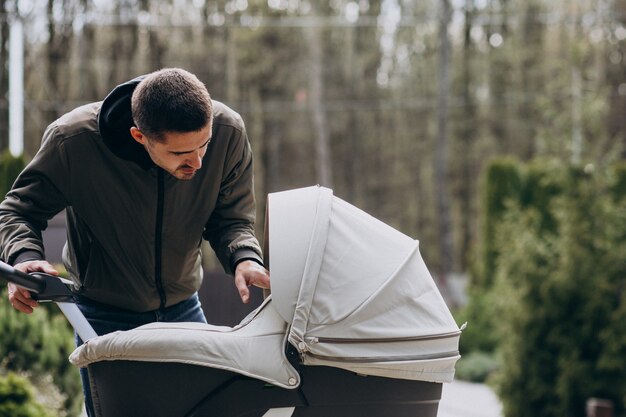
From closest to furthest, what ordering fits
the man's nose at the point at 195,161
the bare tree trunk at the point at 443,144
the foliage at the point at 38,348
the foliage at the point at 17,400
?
1. the man's nose at the point at 195,161
2. the foliage at the point at 17,400
3. the foliage at the point at 38,348
4. the bare tree trunk at the point at 443,144

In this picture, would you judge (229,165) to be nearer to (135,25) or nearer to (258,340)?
(258,340)

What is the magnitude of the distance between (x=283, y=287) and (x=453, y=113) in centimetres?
3010

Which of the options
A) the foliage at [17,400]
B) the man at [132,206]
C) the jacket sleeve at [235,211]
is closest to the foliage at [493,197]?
the foliage at [17,400]

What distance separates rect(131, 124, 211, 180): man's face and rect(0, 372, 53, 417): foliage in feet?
9.24

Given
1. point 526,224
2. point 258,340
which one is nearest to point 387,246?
point 258,340

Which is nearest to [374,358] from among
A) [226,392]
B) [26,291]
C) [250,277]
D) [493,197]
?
[226,392]

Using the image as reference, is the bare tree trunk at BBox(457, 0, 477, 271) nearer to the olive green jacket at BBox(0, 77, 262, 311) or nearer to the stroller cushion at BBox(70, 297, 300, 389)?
the olive green jacket at BBox(0, 77, 262, 311)

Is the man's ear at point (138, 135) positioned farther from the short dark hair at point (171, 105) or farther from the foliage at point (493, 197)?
the foliage at point (493, 197)

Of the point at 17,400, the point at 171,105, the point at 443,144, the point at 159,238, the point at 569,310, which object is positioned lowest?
the point at 443,144

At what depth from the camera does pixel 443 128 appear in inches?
870

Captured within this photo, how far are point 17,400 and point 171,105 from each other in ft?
10.3

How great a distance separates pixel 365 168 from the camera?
106ft

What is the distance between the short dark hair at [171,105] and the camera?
2703 mm

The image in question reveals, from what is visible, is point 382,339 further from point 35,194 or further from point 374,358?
point 35,194
